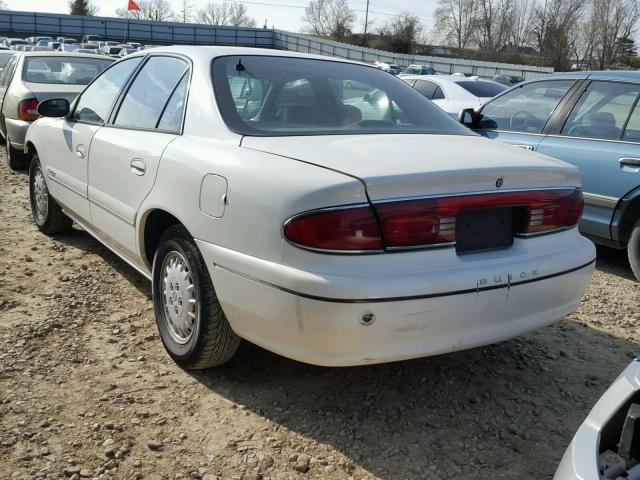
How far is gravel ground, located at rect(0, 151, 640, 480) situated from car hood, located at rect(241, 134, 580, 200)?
1.01 meters

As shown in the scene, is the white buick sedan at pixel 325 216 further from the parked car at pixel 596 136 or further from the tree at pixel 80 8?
the tree at pixel 80 8

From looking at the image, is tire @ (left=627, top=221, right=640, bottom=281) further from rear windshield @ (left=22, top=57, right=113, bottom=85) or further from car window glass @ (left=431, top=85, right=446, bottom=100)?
rear windshield @ (left=22, top=57, right=113, bottom=85)

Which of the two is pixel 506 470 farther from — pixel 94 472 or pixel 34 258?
pixel 34 258

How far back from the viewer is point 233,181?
264cm

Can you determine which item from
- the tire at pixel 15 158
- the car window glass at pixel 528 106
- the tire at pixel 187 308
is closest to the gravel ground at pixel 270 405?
the tire at pixel 187 308

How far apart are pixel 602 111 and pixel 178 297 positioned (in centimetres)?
389

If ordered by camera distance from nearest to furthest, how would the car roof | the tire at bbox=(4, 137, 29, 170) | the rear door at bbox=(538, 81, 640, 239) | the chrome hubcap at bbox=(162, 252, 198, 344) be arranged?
the chrome hubcap at bbox=(162, 252, 198, 344) → the car roof → the rear door at bbox=(538, 81, 640, 239) → the tire at bbox=(4, 137, 29, 170)

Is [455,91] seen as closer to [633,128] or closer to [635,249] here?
[633,128]

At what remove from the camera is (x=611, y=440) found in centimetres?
167

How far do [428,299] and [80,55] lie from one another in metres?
7.91

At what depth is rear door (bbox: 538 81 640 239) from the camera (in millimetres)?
4906

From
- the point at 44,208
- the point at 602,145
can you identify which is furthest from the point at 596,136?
the point at 44,208

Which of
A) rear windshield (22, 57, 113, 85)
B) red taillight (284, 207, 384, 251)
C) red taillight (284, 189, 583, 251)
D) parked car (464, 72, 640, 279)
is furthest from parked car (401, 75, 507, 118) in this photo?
red taillight (284, 207, 384, 251)

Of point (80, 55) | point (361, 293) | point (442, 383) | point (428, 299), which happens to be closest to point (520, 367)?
point (442, 383)
